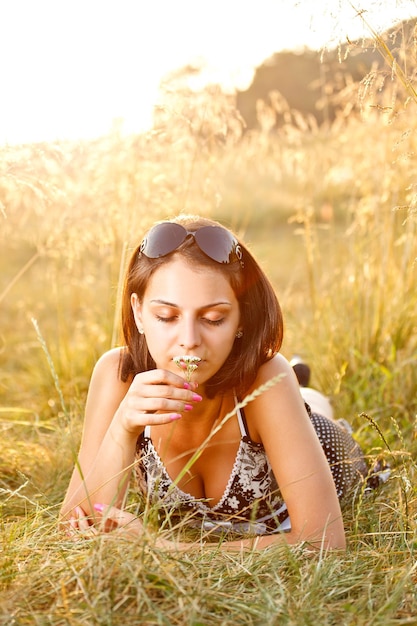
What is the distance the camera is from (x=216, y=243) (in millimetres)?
2098

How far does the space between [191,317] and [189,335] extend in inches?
2.1

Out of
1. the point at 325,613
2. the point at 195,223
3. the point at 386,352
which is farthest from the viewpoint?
the point at 386,352

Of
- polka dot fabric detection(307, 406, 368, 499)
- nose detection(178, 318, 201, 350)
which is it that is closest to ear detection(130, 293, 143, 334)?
nose detection(178, 318, 201, 350)

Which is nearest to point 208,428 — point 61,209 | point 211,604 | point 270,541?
point 270,541

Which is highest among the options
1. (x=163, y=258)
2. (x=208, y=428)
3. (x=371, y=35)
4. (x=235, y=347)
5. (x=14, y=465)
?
(x=371, y=35)

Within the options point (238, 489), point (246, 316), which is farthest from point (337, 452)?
point (246, 316)

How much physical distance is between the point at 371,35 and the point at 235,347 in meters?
0.98

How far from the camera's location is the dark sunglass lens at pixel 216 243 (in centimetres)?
208

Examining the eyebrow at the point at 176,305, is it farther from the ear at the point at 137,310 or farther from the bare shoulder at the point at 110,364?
the bare shoulder at the point at 110,364

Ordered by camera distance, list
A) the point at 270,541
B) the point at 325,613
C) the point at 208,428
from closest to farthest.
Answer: the point at 325,613 < the point at 270,541 < the point at 208,428

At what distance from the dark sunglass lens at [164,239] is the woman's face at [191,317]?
0.04 meters

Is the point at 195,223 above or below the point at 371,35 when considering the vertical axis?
below

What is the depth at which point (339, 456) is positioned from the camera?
9.04ft

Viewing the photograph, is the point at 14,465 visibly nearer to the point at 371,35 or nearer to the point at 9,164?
the point at 9,164
